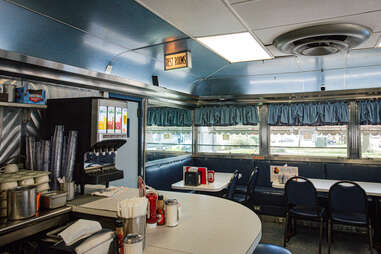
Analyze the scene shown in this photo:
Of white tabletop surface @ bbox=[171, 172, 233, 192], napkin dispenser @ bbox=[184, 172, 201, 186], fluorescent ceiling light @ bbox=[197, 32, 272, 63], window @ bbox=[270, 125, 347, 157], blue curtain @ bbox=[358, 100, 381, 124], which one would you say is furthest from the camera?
window @ bbox=[270, 125, 347, 157]

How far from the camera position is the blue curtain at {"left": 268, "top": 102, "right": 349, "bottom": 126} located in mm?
5078

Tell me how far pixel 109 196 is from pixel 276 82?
4232 millimetres

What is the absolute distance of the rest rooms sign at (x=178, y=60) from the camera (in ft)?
11.7

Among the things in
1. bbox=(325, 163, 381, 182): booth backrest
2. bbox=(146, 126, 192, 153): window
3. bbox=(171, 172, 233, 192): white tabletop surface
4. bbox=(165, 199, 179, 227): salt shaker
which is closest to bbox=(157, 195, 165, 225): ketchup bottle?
bbox=(165, 199, 179, 227): salt shaker

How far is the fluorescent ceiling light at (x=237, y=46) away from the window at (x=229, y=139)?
2.25 metres

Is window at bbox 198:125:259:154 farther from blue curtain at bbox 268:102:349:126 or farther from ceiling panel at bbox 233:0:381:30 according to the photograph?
ceiling panel at bbox 233:0:381:30

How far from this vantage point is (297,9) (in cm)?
235

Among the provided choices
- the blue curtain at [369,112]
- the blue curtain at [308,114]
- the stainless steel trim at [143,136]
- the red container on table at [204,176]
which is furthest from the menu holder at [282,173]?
the stainless steel trim at [143,136]

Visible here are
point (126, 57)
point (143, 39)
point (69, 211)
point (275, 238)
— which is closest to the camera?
point (69, 211)

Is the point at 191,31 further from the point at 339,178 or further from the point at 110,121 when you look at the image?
the point at 339,178

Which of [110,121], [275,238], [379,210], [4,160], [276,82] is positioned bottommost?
[275,238]

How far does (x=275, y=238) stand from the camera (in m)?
4.15

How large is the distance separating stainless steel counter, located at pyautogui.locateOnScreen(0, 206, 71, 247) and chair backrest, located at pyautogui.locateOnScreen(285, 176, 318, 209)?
2.89m

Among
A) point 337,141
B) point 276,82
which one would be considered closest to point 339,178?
point 337,141
